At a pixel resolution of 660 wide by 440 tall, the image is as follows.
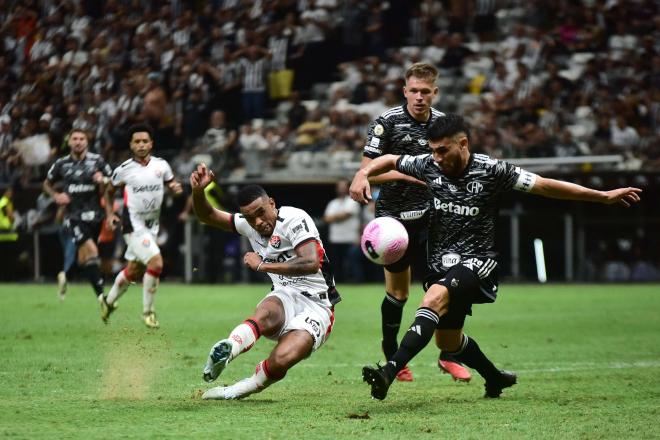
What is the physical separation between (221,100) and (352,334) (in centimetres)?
1431

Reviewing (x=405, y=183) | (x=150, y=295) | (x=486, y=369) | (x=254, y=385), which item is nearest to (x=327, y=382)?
(x=254, y=385)

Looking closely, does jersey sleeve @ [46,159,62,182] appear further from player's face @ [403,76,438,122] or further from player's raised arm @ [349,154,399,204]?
player's raised arm @ [349,154,399,204]

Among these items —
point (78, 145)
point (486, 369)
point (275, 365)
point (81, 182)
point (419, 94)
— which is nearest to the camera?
point (275, 365)

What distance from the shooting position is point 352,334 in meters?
13.6

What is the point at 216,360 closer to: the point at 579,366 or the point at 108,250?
the point at 579,366

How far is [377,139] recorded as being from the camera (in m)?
9.60

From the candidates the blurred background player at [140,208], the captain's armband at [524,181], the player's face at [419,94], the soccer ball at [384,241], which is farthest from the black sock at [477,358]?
the blurred background player at [140,208]

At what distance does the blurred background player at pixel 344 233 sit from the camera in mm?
22766

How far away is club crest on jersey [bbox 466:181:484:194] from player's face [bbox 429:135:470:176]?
0.11 meters

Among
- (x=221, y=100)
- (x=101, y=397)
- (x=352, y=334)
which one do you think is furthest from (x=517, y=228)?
(x=101, y=397)

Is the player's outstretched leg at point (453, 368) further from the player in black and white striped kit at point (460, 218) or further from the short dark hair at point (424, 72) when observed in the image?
the short dark hair at point (424, 72)

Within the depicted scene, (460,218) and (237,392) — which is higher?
(460,218)

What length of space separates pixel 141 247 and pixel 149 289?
2.29 feet

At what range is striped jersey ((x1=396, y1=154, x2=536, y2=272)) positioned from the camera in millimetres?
7918
